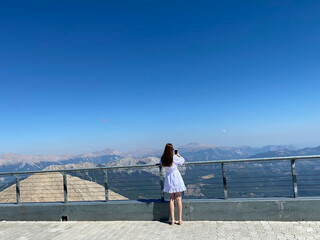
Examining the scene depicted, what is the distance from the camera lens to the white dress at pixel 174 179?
18.5 feet

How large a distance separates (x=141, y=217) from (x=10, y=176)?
164 inches

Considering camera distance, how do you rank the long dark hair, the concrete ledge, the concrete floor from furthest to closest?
the long dark hair, the concrete ledge, the concrete floor

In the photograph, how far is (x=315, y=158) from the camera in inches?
208

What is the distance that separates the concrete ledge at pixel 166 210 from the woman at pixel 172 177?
0.36m

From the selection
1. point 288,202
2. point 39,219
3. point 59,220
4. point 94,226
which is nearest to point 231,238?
point 288,202

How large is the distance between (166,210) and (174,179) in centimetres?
94

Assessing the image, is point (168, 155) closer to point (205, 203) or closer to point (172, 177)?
point (172, 177)

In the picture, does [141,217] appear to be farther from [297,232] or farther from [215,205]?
[297,232]

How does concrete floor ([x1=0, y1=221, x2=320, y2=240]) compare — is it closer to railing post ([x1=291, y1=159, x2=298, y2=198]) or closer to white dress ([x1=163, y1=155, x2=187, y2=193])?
railing post ([x1=291, y1=159, x2=298, y2=198])

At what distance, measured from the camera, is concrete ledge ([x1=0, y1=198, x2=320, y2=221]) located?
5.46 meters

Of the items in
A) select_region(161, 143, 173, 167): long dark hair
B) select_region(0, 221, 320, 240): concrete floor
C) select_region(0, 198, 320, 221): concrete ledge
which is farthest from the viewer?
select_region(161, 143, 173, 167): long dark hair

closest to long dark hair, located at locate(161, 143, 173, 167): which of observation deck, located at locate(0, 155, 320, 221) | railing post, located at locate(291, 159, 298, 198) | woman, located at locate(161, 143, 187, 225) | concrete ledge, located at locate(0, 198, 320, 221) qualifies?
woman, located at locate(161, 143, 187, 225)

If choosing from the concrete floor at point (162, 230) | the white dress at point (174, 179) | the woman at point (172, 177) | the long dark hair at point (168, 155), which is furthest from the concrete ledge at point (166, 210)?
the long dark hair at point (168, 155)

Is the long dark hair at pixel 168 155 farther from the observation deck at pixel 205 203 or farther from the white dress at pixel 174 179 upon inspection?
the observation deck at pixel 205 203
